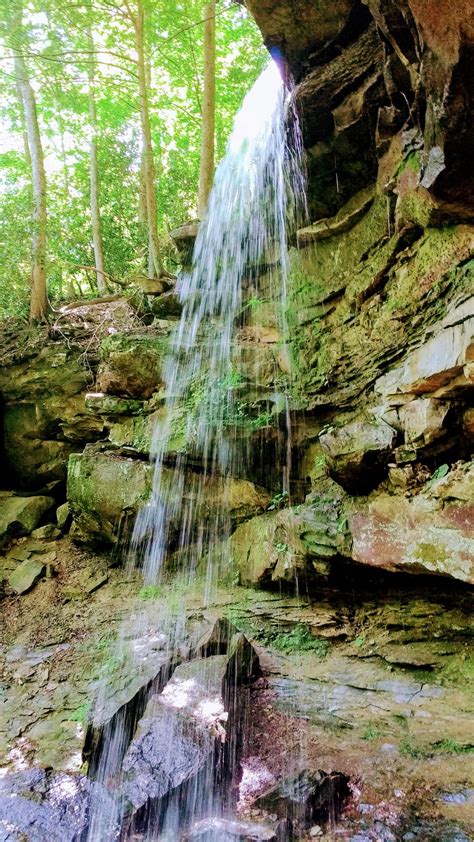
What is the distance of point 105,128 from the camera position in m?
12.8

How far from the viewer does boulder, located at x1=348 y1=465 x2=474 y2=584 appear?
13.0 feet

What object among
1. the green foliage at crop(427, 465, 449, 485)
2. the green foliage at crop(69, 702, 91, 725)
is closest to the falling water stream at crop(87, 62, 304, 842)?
the green foliage at crop(69, 702, 91, 725)

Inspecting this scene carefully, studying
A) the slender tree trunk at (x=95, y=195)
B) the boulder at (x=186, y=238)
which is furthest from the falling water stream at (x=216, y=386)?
the slender tree trunk at (x=95, y=195)

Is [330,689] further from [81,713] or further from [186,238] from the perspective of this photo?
[186,238]

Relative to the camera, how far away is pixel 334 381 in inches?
252

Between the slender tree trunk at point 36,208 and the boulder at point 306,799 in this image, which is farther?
the slender tree trunk at point 36,208

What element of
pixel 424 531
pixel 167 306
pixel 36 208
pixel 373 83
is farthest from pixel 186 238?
pixel 424 531

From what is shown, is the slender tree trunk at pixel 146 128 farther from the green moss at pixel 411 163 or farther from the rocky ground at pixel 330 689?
the rocky ground at pixel 330 689

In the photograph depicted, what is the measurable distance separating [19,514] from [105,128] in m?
11.0

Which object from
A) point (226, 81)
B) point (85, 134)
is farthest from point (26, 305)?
point (226, 81)

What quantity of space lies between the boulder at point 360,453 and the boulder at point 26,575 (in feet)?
18.5

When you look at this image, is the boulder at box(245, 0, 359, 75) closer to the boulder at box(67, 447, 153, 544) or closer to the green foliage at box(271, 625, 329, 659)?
the boulder at box(67, 447, 153, 544)

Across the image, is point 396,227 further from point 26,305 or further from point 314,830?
point 26,305

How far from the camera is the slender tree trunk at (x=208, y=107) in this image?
8.61 m
